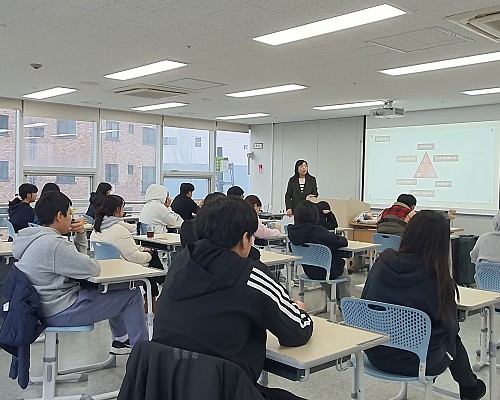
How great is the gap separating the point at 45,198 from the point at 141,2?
161cm

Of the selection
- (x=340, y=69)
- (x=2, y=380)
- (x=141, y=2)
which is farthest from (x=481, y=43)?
(x=2, y=380)

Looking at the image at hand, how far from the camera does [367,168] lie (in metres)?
10.8

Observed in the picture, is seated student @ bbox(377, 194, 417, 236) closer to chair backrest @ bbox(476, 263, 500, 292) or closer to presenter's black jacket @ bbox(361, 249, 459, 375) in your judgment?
chair backrest @ bbox(476, 263, 500, 292)

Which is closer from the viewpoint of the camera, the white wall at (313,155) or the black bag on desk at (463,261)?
the black bag on desk at (463,261)

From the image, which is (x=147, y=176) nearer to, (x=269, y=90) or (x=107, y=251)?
(x=269, y=90)

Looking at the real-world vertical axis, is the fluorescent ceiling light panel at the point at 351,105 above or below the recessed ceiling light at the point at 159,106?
above

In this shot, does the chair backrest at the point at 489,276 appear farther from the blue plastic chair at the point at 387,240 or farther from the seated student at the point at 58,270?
the seated student at the point at 58,270

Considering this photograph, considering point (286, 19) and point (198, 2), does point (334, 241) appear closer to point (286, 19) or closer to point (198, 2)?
point (286, 19)

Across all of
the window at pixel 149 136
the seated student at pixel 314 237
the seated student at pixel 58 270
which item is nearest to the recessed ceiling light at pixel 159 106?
the window at pixel 149 136

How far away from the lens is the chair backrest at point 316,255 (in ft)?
16.5

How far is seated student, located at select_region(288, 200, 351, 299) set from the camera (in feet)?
17.1

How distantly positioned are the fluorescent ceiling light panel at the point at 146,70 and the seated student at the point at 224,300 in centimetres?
434

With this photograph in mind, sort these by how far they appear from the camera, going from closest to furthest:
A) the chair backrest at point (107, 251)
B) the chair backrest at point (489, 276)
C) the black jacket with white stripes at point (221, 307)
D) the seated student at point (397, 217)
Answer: the black jacket with white stripes at point (221, 307) → the chair backrest at point (489, 276) → the chair backrest at point (107, 251) → the seated student at point (397, 217)

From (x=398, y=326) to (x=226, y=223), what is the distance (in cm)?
111
